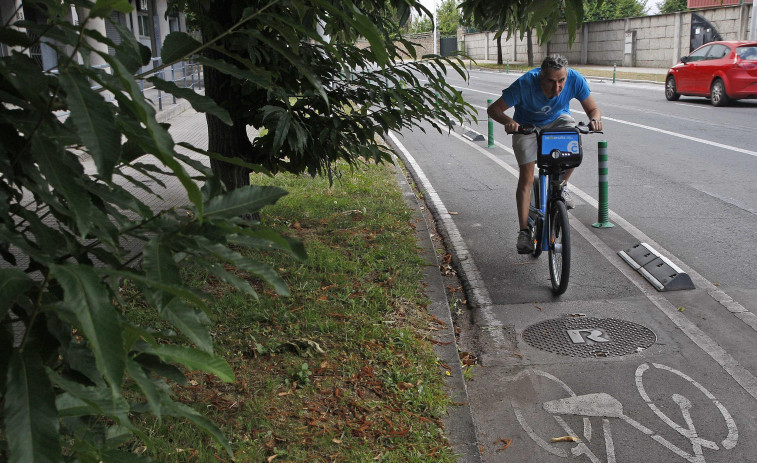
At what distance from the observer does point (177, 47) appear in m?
1.82

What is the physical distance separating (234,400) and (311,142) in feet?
7.99

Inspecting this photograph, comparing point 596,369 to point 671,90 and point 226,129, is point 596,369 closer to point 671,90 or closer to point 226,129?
point 226,129

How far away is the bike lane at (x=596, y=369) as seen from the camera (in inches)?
161

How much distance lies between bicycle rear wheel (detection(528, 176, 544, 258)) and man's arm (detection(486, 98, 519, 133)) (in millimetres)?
756

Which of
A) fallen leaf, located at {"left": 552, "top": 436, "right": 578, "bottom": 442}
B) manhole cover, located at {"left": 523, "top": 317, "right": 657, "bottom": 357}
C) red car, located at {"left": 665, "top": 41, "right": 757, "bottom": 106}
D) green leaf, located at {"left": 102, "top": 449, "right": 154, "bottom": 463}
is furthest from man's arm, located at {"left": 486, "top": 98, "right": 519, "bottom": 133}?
red car, located at {"left": 665, "top": 41, "right": 757, "bottom": 106}

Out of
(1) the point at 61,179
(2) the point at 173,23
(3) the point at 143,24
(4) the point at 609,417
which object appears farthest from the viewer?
(2) the point at 173,23

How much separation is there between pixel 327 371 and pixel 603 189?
495cm

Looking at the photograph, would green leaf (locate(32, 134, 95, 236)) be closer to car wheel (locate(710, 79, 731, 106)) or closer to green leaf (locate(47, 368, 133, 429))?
green leaf (locate(47, 368, 133, 429))

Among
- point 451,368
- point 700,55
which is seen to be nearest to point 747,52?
point 700,55

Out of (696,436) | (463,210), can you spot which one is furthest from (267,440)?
(463,210)

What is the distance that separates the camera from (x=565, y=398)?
460 centimetres

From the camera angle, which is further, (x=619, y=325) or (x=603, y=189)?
(x=603, y=189)

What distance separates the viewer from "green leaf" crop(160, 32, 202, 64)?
1.80 metres

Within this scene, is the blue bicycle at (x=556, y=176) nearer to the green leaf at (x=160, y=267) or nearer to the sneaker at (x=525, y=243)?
the sneaker at (x=525, y=243)
